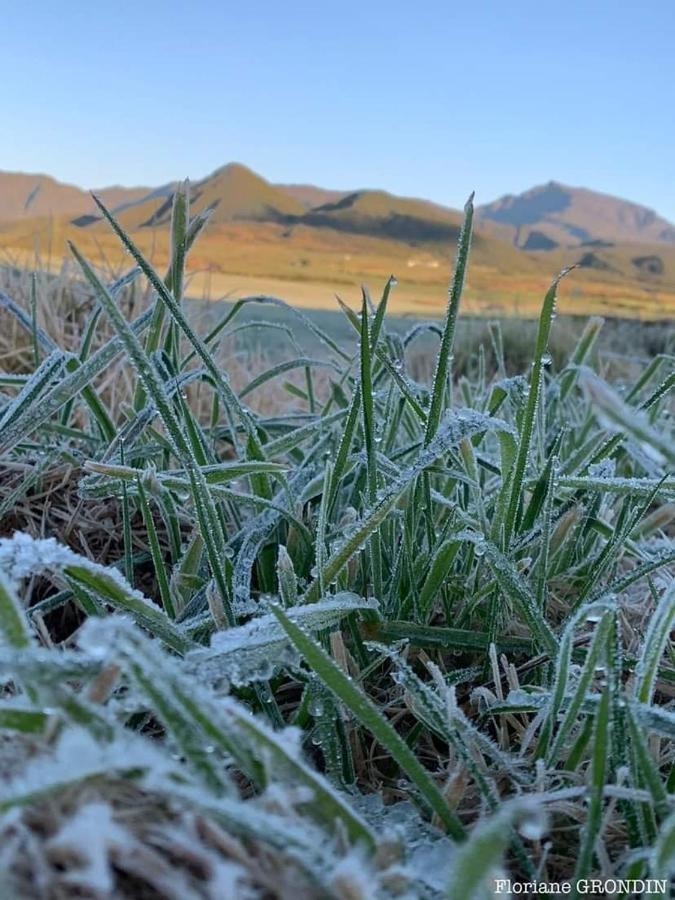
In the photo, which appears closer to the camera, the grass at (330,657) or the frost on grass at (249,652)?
the grass at (330,657)

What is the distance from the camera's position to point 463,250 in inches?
19.5

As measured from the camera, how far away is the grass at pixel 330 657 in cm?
22

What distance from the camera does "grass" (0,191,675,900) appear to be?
0.71 feet

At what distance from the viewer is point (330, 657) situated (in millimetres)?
387

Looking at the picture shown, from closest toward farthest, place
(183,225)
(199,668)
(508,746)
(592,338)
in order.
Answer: (199,668), (508,746), (183,225), (592,338)

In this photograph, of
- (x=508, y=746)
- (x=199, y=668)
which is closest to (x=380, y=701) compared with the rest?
(x=508, y=746)

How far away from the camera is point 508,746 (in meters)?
0.44

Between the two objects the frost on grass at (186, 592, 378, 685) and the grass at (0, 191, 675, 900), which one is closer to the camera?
the grass at (0, 191, 675, 900)

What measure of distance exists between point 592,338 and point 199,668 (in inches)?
22.0

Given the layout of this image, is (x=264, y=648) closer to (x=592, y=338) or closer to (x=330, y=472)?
(x=330, y=472)

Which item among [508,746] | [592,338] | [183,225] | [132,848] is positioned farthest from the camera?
[592,338]

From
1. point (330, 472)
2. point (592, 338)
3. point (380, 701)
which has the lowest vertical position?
point (380, 701)

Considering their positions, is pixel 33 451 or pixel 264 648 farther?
pixel 33 451

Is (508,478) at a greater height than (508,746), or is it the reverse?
(508,478)
